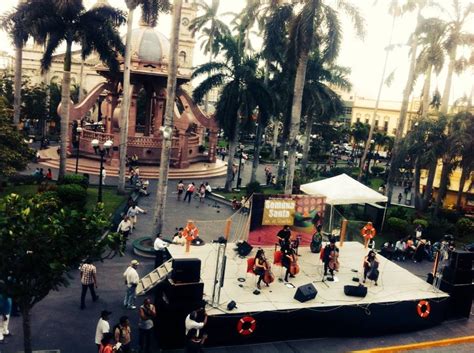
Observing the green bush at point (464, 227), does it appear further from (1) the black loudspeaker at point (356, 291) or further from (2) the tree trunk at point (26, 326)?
(2) the tree trunk at point (26, 326)

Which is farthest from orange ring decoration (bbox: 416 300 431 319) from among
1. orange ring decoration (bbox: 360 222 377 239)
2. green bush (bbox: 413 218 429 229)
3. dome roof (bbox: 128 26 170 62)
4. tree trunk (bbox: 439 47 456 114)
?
dome roof (bbox: 128 26 170 62)

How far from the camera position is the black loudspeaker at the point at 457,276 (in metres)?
15.4

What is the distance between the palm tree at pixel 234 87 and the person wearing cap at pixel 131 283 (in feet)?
61.5

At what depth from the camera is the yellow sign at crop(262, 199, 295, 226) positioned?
16.5 m

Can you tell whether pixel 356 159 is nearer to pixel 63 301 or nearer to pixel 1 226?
A: pixel 63 301

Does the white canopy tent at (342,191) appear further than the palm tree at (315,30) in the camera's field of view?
No

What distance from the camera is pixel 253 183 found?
31062mm

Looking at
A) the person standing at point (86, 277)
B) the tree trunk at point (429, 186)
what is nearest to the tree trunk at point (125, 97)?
the person standing at point (86, 277)

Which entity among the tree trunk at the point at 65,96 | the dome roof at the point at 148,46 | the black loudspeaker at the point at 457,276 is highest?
the dome roof at the point at 148,46

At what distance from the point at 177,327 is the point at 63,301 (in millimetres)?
4281

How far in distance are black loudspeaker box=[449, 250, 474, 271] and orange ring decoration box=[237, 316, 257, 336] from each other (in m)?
7.76

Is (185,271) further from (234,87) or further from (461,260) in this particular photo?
(234,87)

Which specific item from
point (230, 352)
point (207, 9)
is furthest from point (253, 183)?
point (207, 9)

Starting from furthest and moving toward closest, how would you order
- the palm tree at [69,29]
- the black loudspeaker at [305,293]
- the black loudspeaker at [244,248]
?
the palm tree at [69,29] → the black loudspeaker at [244,248] → the black loudspeaker at [305,293]
